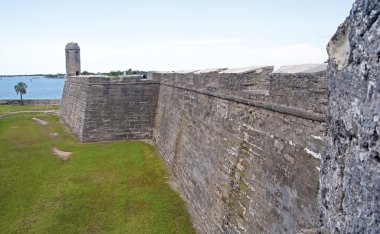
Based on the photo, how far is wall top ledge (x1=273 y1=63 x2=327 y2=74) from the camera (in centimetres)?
502

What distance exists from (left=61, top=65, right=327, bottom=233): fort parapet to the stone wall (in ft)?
0.05

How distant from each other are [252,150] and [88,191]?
6477 millimetres

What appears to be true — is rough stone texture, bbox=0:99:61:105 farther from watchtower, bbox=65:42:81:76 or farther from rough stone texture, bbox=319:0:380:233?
rough stone texture, bbox=319:0:380:233

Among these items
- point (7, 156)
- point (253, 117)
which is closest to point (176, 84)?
point (7, 156)

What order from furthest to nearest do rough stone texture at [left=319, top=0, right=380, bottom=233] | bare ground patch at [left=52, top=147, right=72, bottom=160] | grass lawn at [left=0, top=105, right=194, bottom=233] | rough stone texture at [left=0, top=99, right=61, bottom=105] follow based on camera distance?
rough stone texture at [left=0, top=99, right=61, bottom=105] < bare ground patch at [left=52, top=147, right=72, bottom=160] < grass lawn at [left=0, top=105, right=194, bottom=233] < rough stone texture at [left=319, top=0, right=380, bottom=233]

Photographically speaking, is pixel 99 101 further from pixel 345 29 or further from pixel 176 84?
pixel 345 29

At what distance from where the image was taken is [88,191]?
11805 millimetres

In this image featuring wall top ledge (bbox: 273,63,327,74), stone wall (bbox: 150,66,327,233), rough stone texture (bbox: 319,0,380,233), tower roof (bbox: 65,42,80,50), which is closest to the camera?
rough stone texture (bbox: 319,0,380,233)

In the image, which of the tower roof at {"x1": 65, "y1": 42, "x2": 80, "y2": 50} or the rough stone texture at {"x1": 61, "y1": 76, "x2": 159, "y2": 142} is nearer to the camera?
the rough stone texture at {"x1": 61, "y1": 76, "x2": 159, "y2": 142}

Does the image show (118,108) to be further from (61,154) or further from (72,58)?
(72,58)

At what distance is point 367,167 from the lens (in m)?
1.47

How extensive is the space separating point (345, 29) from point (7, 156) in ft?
53.7

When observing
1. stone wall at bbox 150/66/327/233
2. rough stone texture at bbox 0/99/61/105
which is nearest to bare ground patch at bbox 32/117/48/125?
rough stone texture at bbox 0/99/61/105

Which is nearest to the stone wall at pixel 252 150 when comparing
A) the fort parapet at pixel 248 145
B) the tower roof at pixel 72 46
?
the fort parapet at pixel 248 145
